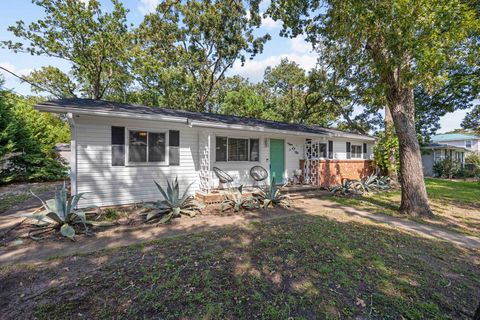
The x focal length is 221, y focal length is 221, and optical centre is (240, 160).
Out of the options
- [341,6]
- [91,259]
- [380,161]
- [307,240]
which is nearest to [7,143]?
[91,259]

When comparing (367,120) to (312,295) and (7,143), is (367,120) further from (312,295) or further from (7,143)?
(7,143)

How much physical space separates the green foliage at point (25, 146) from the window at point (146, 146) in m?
7.61

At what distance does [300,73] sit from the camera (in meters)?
22.2

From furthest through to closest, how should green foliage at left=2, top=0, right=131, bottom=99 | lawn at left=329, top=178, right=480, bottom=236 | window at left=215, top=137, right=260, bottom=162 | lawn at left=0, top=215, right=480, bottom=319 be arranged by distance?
green foliage at left=2, top=0, right=131, bottom=99
window at left=215, top=137, right=260, bottom=162
lawn at left=329, top=178, right=480, bottom=236
lawn at left=0, top=215, right=480, bottom=319

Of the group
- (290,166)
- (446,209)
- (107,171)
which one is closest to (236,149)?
(290,166)

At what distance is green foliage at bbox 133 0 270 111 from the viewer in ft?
52.4

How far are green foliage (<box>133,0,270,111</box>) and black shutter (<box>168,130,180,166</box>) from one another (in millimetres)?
11717

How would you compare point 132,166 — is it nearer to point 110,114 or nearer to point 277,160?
point 110,114

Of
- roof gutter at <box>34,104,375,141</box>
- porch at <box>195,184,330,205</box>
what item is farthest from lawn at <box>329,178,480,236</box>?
roof gutter at <box>34,104,375,141</box>

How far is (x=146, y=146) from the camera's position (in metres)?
7.12

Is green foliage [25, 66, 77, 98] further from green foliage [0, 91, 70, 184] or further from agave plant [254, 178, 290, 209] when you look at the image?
agave plant [254, 178, 290, 209]

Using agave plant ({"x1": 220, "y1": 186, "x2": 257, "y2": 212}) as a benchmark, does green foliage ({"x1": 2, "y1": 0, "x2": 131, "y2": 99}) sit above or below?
above

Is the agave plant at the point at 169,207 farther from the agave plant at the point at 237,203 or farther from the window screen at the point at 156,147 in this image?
the window screen at the point at 156,147

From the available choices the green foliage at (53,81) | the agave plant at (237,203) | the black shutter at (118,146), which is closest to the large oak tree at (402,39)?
the agave plant at (237,203)
